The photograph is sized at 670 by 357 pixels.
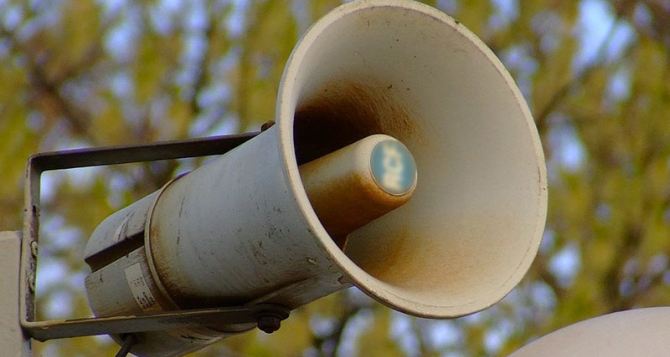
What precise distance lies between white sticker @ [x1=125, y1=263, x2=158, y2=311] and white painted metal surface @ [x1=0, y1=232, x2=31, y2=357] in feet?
0.49

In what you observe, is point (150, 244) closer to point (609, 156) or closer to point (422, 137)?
point (422, 137)

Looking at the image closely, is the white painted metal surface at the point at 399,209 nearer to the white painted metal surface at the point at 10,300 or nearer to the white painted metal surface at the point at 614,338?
the white painted metal surface at the point at 10,300

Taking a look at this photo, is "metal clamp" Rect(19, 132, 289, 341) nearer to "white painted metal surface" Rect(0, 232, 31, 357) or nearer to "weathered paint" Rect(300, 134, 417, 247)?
"white painted metal surface" Rect(0, 232, 31, 357)

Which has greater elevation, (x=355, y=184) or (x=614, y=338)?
(x=355, y=184)

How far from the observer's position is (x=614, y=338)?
235 centimetres

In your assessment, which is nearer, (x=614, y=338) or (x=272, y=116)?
(x=614, y=338)

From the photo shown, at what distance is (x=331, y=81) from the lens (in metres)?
2.22

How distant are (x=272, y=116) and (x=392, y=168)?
3.06 meters

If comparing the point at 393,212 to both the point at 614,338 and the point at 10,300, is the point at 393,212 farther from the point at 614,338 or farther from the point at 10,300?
the point at 10,300

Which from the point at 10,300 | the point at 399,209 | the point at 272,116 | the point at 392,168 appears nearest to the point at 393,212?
the point at 399,209

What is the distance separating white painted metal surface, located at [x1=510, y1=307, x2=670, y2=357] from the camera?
2.31 metres

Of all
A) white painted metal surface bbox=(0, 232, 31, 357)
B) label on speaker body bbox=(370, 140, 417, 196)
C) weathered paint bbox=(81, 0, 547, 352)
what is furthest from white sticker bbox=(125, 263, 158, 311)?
label on speaker body bbox=(370, 140, 417, 196)

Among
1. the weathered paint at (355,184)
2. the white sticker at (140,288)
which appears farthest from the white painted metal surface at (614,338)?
the white sticker at (140,288)

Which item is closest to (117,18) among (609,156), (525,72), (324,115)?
(525,72)
